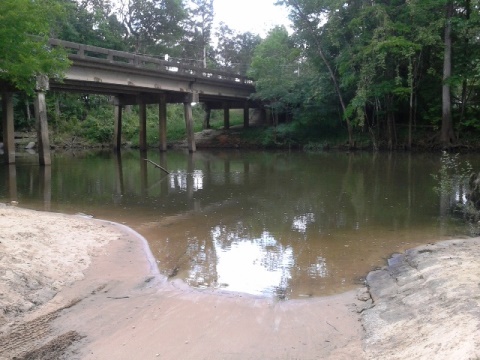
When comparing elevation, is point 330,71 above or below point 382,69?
above

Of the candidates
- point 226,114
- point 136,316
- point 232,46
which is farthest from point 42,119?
point 232,46

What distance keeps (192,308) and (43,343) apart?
154 cm

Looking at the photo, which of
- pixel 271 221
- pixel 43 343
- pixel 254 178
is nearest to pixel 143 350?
pixel 43 343

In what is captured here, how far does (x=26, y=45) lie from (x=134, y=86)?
36.7ft

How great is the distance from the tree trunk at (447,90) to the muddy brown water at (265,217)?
9.66 meters

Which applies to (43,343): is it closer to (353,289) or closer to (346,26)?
(353,289)

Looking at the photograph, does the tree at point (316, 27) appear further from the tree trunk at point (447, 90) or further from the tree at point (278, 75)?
the tree trunk at point (447, 90)

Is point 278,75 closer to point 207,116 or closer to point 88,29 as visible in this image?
point 207,116

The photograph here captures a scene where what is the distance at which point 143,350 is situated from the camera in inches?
156

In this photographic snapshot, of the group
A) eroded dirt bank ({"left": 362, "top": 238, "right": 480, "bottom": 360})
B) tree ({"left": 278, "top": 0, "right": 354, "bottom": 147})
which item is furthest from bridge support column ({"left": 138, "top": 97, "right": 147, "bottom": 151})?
eroded dirt bank ({"left": 362, "top": 238, "right": 480, "bottom": 360})

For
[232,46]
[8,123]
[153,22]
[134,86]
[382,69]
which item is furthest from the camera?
[232,46]

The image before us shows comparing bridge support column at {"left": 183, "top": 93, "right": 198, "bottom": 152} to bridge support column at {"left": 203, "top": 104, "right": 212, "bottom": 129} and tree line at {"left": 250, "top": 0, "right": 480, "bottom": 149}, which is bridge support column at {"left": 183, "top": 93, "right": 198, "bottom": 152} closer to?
tree line at {"left": 250, "top": 0, "right": 480, "bottom": 149}

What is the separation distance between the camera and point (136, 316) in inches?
185

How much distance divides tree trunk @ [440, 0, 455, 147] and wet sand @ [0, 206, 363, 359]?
25084 millimetres
